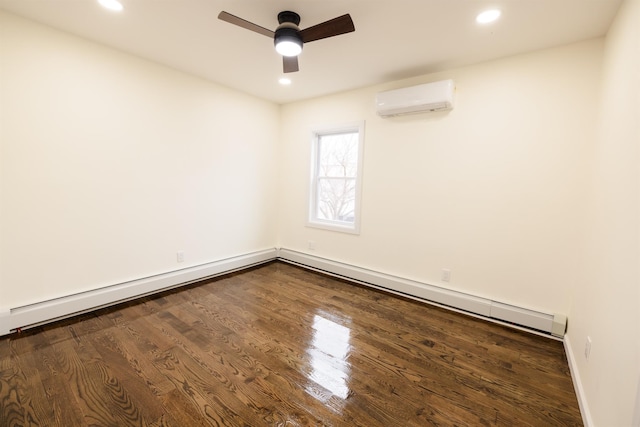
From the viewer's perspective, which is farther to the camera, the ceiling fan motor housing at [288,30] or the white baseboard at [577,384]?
the ceiling fan motor housing at [288,30]

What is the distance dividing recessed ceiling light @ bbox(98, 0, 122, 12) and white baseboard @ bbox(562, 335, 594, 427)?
13.0ft

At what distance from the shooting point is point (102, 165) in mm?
2645

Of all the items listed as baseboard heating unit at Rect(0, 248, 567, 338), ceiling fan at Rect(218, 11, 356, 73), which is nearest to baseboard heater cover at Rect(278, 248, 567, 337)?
baseboard heating unit at Rect(0, 248, 567, 338)

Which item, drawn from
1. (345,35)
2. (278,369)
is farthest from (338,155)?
(278,369)

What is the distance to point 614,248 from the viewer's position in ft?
4.74

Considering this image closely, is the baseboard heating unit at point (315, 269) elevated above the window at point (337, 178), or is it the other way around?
the window at point (337, 178)

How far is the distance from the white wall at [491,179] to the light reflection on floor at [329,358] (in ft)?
4.17

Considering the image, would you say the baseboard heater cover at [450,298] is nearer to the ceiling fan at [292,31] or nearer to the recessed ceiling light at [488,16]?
the recessed ceiling light at [488,16]

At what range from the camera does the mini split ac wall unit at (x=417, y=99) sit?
2770 mm

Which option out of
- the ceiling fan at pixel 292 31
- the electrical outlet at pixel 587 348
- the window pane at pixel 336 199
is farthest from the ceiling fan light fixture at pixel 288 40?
the electrical outlet at pixel 587 348

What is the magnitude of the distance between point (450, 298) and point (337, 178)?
214 cm

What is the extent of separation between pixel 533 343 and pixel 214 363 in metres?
2.63

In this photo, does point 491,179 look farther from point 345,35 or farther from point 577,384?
point 345,35

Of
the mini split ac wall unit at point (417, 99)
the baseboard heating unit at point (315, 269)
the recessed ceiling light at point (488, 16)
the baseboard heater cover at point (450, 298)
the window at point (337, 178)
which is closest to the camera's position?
the recessed ceiling light at point (488, 16)
